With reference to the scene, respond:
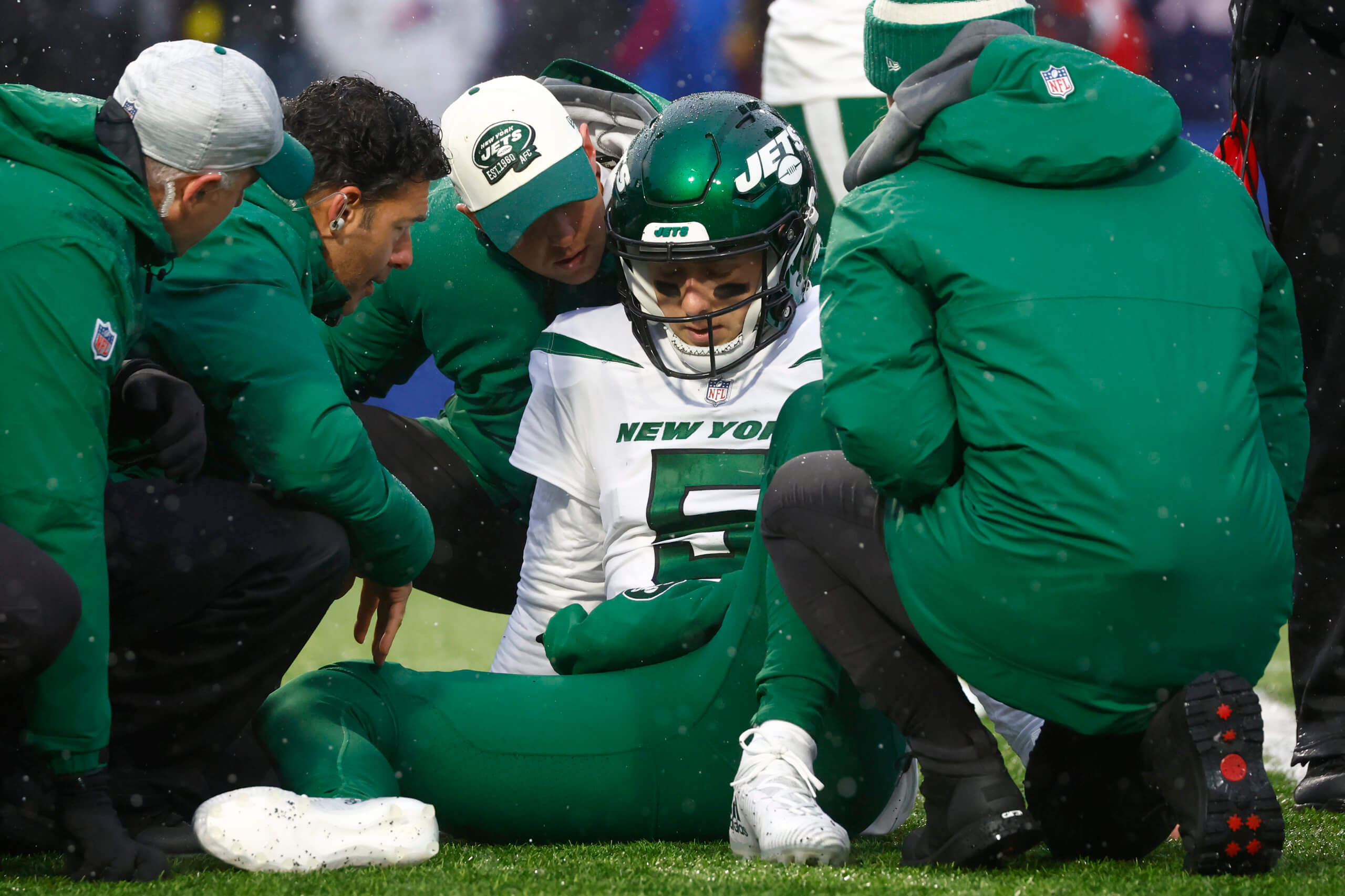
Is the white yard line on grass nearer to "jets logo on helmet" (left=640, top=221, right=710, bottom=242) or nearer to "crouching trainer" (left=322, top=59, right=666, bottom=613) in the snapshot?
"jets logo on helmet" (left=640, top=221, right=710, bottom=242)

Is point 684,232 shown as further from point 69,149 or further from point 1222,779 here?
point 1222,779

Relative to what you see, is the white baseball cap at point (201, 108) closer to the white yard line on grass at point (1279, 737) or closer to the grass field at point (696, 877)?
the grass field at point (696, 877)

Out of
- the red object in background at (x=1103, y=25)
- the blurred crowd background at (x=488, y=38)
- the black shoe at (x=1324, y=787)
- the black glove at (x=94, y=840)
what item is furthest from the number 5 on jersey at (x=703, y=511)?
the red object in background at (x=1103, y=25)

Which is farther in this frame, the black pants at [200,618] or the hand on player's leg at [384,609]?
the hand on player's leg at [384,609]

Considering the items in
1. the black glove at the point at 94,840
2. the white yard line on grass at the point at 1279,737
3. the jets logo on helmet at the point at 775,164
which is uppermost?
the jets logo on helmet at the point at 775,164

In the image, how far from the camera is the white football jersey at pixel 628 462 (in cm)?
303

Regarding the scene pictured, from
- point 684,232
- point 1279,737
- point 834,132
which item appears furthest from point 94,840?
point 834,132

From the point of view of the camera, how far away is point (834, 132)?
5488 mm

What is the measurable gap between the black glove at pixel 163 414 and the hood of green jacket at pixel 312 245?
437mm

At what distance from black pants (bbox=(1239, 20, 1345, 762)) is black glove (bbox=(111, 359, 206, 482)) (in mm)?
2250

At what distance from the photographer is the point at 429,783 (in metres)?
2.72

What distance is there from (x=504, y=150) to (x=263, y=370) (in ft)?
3.54

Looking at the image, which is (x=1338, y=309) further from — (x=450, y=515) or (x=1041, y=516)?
(x=450, y=515)

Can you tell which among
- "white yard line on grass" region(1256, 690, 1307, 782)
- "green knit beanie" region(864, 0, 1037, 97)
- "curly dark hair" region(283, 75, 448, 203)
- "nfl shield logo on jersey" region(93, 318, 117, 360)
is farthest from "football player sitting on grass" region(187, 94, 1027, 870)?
"white yard line on grass" region(1256, 690, 1307, 782)
